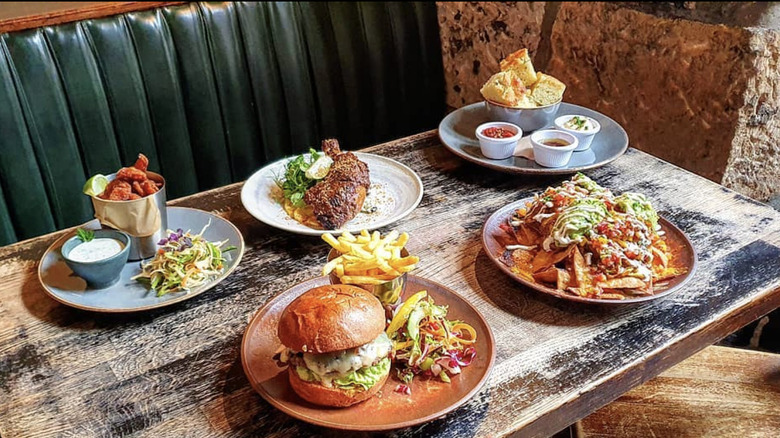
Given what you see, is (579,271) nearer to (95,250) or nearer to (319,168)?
(319,168)

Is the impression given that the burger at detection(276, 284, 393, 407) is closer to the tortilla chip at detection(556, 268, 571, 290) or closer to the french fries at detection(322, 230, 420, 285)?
the french fries at detection(322, 230, 420, 285)

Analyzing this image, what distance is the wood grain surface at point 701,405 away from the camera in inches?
58.7

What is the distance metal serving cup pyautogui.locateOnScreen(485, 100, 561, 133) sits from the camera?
2.13 meters

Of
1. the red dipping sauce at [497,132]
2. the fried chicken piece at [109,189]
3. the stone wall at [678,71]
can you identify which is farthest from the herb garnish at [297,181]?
the stone wall at [678,71]

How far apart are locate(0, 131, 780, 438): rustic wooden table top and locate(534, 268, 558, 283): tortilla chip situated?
0.05 meters

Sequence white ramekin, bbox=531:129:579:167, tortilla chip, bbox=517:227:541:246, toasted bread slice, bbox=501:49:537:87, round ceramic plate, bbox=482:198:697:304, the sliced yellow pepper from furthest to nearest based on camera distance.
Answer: toasted bread slice, bbox=501:49:537:87 → white ramekin, bbox=531:129:579:167 → tortilla chip, bbox=517:227:541:246 → round ceramic plate, bbox=482:198:697:304 → the sliced yellow pepper

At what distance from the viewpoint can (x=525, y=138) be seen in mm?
2166

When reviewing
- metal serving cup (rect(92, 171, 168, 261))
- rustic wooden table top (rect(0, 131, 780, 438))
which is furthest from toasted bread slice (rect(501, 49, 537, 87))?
metal serving cup (rect(92, 171, 168, 261))

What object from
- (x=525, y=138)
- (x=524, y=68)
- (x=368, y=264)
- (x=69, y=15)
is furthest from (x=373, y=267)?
(x=69, y=15)

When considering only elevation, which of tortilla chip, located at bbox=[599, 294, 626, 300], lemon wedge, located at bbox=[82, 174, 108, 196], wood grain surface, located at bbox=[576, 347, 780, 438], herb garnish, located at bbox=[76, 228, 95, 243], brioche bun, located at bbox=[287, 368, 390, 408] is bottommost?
wood grain surface, located at bbox=[576, 347, 780, 438]

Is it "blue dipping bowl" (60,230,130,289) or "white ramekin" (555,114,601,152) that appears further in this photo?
"white ramekin" (555,114,601,152)

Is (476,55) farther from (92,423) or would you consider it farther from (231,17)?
(92,423)

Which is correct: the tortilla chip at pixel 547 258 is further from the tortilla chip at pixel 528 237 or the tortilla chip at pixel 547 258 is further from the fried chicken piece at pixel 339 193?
the fried chicken piece at pixel 339 193

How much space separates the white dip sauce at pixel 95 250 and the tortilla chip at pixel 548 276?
3.19ft
